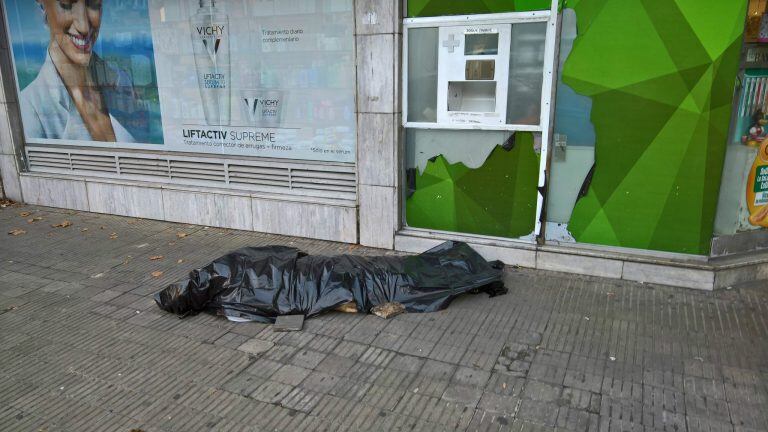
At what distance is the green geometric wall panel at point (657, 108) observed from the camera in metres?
4.89

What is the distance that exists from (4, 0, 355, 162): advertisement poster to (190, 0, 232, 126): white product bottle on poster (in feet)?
0.04

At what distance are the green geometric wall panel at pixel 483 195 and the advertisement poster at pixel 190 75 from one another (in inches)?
43.5

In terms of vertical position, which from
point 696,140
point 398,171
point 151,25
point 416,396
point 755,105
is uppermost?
point 151,25

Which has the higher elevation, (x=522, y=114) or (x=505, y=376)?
(x=522, y=114)

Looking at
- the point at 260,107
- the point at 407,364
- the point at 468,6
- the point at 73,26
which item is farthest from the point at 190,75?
the point at 407,364

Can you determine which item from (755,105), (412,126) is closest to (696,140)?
(755,105)

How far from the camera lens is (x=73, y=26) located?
26.5 feet

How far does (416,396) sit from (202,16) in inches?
226

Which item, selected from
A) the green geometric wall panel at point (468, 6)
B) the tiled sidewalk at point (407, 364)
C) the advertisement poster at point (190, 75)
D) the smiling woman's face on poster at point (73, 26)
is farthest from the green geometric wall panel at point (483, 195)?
the smiling woman's face on poster at point (73, 26)

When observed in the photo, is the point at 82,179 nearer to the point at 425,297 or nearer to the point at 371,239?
the point at 371,239

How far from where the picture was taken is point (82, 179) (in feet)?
27.8

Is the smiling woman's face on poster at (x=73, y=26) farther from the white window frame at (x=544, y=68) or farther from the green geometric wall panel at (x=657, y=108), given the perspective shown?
the green geometric wall panel at (x=657, y=108)

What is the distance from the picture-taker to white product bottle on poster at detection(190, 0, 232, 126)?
7047 mm

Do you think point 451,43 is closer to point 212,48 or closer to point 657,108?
point 657,108
